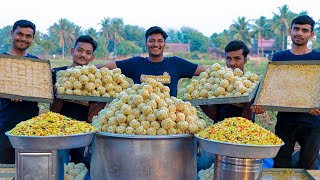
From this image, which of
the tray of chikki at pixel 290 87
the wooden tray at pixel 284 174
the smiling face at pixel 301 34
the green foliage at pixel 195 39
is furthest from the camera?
the green foliage at pixel 195 39

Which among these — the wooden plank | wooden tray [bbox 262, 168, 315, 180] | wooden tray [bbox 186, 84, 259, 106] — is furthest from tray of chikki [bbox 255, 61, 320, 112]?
the wooden plank

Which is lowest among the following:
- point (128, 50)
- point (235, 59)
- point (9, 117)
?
point (9, 117)

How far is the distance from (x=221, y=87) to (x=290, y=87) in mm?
650

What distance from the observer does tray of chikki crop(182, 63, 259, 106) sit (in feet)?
12.4

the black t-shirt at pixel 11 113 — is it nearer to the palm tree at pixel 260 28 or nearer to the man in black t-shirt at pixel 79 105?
the man in black t-shirt at pixel 79 105

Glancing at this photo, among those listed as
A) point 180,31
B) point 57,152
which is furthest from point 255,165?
point 180,31

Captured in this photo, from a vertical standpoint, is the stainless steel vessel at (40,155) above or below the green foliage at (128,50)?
below

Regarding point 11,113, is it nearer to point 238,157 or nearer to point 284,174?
point 238,157

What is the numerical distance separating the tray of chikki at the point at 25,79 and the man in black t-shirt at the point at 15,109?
18.5 inches

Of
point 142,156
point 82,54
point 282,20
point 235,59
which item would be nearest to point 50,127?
point 142,156

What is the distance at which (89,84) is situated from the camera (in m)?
4.04

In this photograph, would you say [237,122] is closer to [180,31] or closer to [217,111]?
[217,111]

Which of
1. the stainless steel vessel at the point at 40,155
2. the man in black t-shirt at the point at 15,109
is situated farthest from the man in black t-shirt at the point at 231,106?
the man in black t-shirt at the point at 15,109

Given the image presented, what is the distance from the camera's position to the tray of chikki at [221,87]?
12.4 ft
